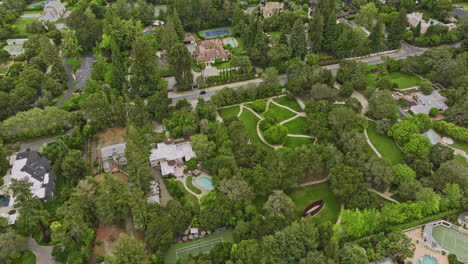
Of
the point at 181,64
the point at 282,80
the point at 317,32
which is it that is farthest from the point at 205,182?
the point at 317,32

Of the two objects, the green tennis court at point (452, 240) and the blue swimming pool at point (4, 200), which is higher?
the blue swimming pool at point (4, 200)

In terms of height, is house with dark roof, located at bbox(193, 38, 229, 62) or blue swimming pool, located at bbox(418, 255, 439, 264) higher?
house with dark roof, located at bbox(193, 38, 229, 62)

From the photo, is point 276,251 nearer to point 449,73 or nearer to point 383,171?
A: point 383,171

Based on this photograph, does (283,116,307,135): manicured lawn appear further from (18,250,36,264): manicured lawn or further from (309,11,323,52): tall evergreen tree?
(18,250,36,264): manicured lawn

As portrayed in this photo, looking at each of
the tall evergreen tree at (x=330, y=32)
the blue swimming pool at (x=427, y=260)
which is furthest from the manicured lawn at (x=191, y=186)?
the tall evergreen tree at (x=330, y=32)

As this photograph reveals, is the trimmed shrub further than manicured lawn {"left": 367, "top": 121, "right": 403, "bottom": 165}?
Yes

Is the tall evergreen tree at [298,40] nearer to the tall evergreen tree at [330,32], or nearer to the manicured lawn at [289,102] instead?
the tall evergreen tree at [330,32]

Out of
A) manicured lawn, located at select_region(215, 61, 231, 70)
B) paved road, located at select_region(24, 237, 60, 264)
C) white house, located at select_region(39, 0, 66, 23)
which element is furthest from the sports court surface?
paved road, located at select_region(24, 237, 60, 264)
